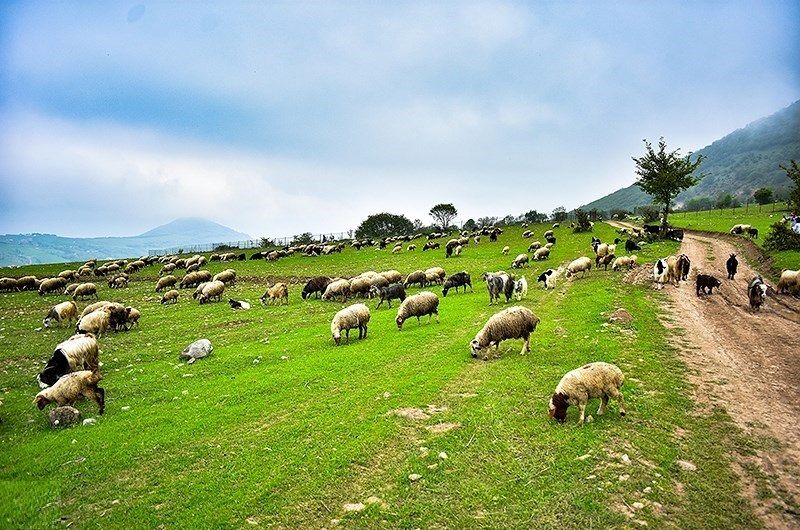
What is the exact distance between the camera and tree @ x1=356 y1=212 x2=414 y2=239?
118062 mm

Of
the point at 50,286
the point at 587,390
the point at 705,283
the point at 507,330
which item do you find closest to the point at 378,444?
the point at 587,390

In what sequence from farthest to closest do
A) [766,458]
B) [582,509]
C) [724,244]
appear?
[724,244]
[766,458]
[582,509]

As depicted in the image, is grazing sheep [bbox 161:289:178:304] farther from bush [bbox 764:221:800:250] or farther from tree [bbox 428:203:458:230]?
tree [bbox 428:203:458:230]

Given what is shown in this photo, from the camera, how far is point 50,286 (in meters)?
45.7

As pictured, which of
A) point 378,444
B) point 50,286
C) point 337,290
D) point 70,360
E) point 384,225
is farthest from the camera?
point 384,225

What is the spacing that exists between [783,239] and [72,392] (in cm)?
4665

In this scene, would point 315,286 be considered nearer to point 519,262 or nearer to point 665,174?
point 519,262

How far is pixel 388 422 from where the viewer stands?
1045 cm

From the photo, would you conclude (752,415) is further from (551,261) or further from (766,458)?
(551,261)

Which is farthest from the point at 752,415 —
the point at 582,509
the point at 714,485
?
the point at 582,509

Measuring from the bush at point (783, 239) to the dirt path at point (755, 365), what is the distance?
13456mm

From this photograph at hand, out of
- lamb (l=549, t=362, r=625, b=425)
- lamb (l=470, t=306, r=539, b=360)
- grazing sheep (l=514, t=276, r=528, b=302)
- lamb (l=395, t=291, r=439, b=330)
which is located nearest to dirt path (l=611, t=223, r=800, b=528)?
lamb (l=549, t=362, r=625, b=425)

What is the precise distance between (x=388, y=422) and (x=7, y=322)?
112 feet

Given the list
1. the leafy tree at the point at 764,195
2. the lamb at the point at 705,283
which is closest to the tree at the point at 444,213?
the leafy tree at the point at 764,195
